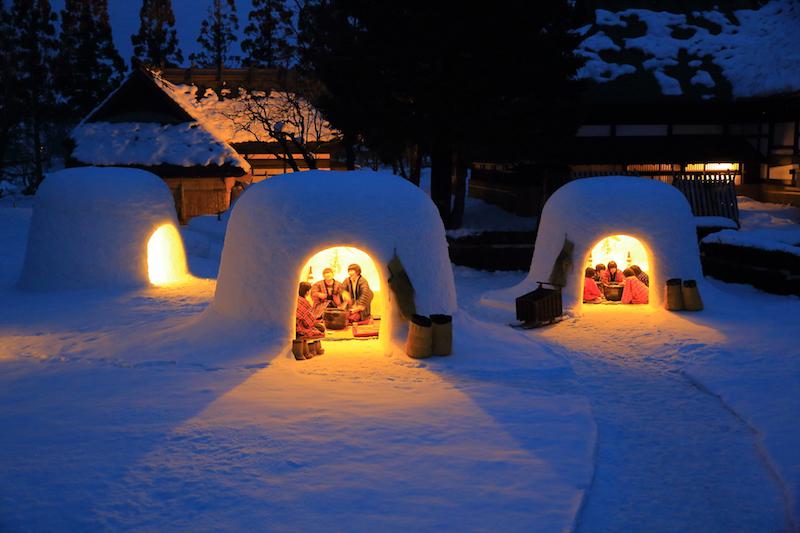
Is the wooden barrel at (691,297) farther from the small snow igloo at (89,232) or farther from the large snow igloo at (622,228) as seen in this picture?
the small snow igloo at (89,232)

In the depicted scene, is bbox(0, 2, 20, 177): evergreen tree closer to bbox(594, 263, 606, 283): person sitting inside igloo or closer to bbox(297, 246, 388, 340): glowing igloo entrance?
bbox(297, 246, 388, 340): glowing igloo entrance

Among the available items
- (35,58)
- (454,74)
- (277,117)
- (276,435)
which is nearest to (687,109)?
(454,74)

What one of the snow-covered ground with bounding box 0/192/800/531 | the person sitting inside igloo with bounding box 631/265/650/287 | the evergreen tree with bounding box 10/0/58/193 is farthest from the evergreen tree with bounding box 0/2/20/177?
the person sitting inside igloo with bounding box 631/265/650/287

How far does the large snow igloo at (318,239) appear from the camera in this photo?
9086mm

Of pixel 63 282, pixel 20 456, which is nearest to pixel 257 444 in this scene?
pixel 20 456

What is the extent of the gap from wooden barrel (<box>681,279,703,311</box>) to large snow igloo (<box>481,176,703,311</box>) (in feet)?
1.34

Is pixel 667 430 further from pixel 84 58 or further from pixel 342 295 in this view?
pixel 84 58

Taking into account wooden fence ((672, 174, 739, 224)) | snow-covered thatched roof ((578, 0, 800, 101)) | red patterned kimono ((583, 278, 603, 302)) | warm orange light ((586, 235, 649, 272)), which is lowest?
red patterned kimono ((583, 278, 603, 302))

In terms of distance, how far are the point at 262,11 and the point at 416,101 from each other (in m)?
22.2

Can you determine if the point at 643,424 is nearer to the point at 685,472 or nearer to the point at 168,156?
the point at 685,472

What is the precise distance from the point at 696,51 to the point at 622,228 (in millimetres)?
14084

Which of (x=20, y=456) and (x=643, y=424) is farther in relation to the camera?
(x=643, y=424)

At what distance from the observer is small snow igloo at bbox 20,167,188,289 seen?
13727 millimetres

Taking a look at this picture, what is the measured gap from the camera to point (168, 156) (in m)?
21.3
